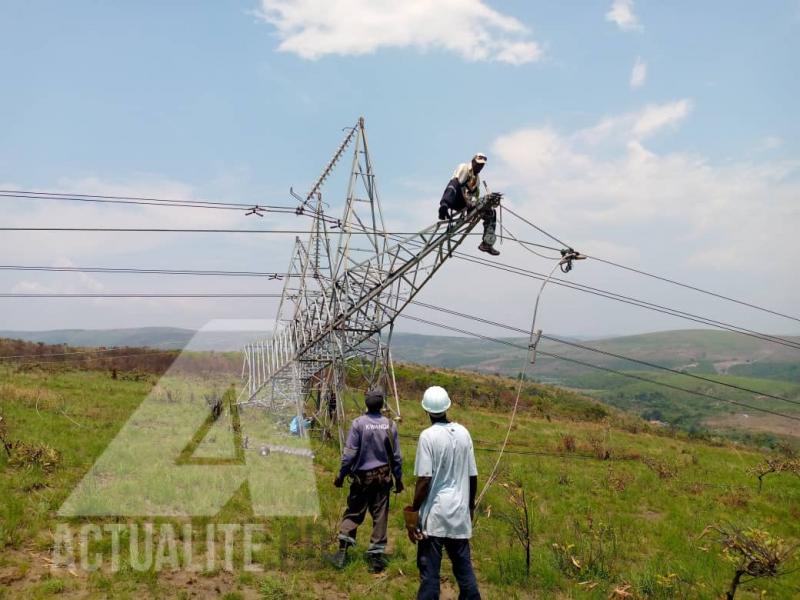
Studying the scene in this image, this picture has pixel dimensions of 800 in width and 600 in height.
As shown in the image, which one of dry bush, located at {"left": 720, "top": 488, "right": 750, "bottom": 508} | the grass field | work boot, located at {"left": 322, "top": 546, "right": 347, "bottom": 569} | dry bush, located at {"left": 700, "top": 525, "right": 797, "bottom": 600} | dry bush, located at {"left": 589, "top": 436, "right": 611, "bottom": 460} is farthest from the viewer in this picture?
dry bush, located at {"left": 589, "top": 436, "right": 611, "bottom": 460}

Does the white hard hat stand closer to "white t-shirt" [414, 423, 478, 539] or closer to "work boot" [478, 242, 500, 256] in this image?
"white t-shirt" [414, 423, 478, 539]

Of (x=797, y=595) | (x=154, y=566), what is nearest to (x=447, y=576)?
(x=154, y=566)

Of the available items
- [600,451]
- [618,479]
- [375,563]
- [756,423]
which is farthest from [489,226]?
[756,423]

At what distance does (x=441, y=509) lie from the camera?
6082 mm

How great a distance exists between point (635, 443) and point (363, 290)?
19.8 m

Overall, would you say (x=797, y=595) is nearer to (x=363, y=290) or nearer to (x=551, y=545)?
(x=551, y=545)

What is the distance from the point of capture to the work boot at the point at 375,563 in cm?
817

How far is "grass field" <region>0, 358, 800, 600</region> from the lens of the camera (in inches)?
291

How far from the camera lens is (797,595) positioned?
852 cm

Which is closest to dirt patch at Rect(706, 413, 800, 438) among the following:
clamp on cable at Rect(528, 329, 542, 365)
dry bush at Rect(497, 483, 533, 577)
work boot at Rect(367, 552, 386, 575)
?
dry bush at Rect(497, 483, 533, 577)

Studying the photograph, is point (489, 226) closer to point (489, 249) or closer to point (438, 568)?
point (489, 249)

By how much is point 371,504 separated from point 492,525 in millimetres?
3679

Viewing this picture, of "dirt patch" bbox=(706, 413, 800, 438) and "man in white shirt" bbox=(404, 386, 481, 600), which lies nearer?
"man in white shirt" bbox=(404, 386, 481, 600)

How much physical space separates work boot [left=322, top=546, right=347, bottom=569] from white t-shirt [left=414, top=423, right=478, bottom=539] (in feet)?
8.29
